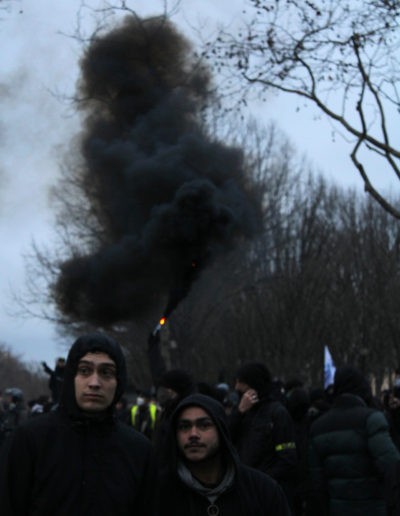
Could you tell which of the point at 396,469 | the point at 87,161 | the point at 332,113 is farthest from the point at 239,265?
the point at 396,469

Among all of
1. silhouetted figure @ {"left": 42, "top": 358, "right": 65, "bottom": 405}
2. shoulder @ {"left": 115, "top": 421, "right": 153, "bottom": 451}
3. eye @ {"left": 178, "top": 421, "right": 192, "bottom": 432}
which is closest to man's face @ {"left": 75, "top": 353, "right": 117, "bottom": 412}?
shoulder @ {"left": 115, "top": 421, "right": 153, "bottom": 451}

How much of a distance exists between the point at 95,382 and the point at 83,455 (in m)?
0.27

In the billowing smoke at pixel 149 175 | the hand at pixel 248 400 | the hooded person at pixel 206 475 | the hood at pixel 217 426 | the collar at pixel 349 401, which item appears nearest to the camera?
the hooded person at pixel 206 475

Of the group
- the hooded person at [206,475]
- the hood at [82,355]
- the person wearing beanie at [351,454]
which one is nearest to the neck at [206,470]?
the hooded person at [206,475]

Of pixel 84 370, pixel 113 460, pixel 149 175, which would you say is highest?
pixel 149 175

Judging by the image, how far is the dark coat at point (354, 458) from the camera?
6.99 metres

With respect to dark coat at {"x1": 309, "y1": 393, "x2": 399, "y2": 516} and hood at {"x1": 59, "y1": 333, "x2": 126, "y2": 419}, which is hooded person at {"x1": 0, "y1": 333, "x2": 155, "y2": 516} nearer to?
hood at {"x1": 59, "y1": 333, "x2": 126, "y2": 419}

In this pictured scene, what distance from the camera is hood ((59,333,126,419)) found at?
393 centimetres

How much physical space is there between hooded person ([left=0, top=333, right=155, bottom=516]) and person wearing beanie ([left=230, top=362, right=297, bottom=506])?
11.3 ft

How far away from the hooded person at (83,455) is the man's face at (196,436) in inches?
11.8

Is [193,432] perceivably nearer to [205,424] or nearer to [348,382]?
[205,424]

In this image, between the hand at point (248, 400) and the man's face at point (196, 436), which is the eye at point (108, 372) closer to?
the man's face at point (196, 436)

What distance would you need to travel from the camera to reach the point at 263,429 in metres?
7.32

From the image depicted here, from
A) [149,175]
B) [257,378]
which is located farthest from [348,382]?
[149,175]
